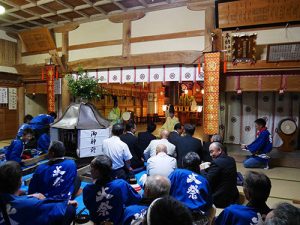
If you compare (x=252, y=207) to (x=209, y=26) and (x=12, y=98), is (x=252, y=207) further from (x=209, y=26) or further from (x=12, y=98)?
(x=12, y=98)

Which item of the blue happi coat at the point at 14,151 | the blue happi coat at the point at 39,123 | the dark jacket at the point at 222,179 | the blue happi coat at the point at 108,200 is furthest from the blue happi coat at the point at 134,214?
the blue happi coat at the point at 39,123

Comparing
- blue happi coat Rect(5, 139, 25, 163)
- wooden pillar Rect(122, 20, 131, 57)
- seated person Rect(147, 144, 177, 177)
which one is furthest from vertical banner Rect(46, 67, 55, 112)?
seated person Rect(147, 144, 177, 177)

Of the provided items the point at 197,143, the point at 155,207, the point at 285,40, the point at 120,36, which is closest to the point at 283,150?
the point at 285,40

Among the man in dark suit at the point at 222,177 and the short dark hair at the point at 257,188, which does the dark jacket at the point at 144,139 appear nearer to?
the man in dark suit at the point at 222,177

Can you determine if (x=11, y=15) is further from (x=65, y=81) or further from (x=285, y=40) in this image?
(x=285, y=40)

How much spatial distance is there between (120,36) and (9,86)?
21.0 ft

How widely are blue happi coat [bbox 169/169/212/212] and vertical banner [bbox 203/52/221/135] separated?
15.4 ft

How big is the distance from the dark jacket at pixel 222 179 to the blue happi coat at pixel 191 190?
904 millimetres

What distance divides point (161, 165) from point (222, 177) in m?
0.99

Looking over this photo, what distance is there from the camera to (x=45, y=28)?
10344 millimetres

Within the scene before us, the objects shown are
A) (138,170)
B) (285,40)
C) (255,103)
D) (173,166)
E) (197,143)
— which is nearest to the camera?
(173,166)

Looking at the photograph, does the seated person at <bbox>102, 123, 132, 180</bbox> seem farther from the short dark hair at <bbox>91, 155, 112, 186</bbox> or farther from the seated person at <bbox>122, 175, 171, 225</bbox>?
the seated person at <bbox>122, 175, 171, 225</bbox>

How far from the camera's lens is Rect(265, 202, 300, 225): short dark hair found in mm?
1377

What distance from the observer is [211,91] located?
729cm
